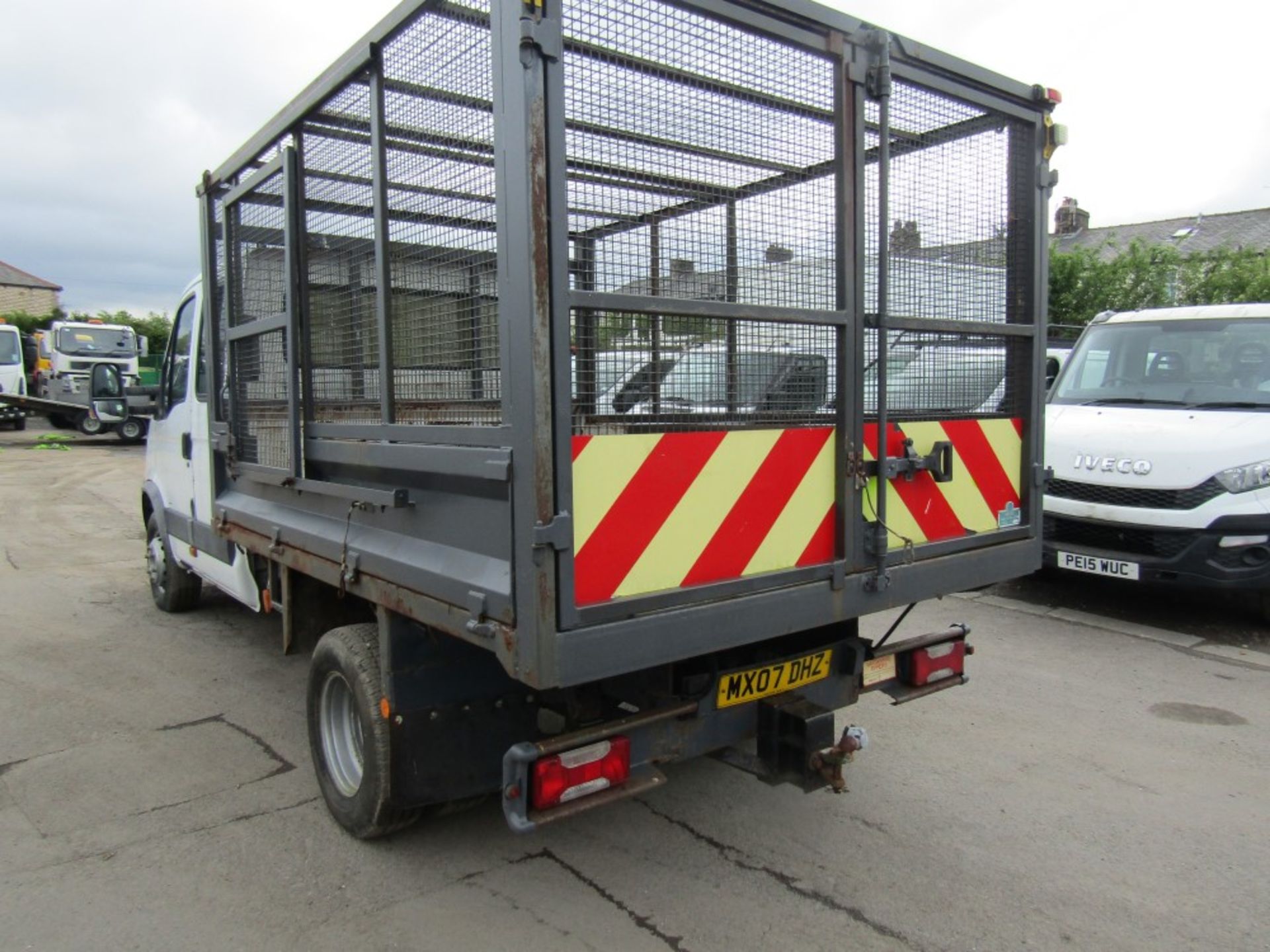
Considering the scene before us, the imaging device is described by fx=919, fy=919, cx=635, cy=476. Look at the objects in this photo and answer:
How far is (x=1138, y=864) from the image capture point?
3275mm

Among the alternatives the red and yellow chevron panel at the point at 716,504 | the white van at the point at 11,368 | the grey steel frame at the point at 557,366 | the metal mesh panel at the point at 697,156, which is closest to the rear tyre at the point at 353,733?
the grey steel frame at the point at 557,366

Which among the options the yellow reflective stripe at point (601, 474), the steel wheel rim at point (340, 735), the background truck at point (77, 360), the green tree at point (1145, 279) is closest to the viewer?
the yellow reflective stripe at point (601, 474)

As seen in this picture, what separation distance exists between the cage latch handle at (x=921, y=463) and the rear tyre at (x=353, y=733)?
6.19 ft

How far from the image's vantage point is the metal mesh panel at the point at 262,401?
3791 millimetres

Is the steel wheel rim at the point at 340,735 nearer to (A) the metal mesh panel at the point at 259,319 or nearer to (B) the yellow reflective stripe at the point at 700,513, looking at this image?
(A) the metal mesh panel at the point at 259,319

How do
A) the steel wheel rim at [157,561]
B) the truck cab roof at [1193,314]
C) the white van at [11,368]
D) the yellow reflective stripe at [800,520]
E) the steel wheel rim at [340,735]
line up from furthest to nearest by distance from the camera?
the white van at [11,368] → the truck cab roof at [1193,314] → the steel wheel rim at [157,561] → the steel wheel rim at [340,735] → the yellow reflective stripe at [800,520]

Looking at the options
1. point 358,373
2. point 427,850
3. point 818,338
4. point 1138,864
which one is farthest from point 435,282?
point 1138,864

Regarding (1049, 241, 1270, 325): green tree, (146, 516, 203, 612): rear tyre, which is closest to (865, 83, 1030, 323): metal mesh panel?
(146, 516, 203, 612): rear tyre

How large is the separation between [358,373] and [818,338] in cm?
162

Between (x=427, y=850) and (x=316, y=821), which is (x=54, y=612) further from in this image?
(x=427, y=850)

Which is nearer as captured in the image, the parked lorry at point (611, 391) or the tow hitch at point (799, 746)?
the parked lorry at point (611, 391)

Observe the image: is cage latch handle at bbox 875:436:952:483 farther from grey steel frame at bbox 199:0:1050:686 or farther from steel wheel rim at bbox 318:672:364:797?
steel wheel rim at bbox 318:672:364:797

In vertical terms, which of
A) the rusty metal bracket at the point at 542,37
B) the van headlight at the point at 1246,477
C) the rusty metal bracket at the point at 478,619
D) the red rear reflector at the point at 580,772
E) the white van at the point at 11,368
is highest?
the white van at the point at 11,368

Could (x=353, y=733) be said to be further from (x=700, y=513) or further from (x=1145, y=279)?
(x=1145, y=279)
